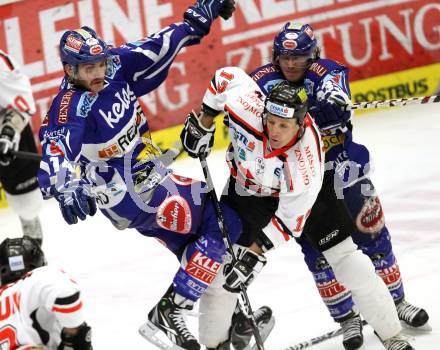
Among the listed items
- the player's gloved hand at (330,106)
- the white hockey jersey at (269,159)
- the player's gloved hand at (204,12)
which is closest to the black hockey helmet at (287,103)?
the white hockey jersey at (269,159)

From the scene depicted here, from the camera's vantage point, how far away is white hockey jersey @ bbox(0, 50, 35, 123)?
650cm

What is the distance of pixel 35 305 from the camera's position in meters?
4.03

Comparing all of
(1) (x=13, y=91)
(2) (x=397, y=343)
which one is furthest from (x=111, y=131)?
(1) (x=13, y=91)

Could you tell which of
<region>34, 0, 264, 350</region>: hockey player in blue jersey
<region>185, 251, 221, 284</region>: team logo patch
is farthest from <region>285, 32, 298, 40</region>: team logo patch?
<region>185, 251, 221, 284</region>: team logo patch

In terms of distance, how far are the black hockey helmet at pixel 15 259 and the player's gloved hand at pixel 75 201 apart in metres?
0.43

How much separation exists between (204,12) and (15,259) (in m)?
1.78

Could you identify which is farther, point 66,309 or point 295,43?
point 295,43

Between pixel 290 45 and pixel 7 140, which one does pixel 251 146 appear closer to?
pixel 290 45

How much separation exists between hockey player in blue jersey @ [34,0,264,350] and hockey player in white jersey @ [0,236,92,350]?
0.58 metres

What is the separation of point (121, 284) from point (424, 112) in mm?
3456

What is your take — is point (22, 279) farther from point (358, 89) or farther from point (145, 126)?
point (358, 89)

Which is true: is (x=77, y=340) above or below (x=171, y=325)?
above

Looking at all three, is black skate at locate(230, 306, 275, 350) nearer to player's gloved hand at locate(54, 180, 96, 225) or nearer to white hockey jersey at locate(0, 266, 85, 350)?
player's gloved hand at locate(54, 180, 96, 225)

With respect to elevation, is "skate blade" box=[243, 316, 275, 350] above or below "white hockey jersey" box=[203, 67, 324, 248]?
below
